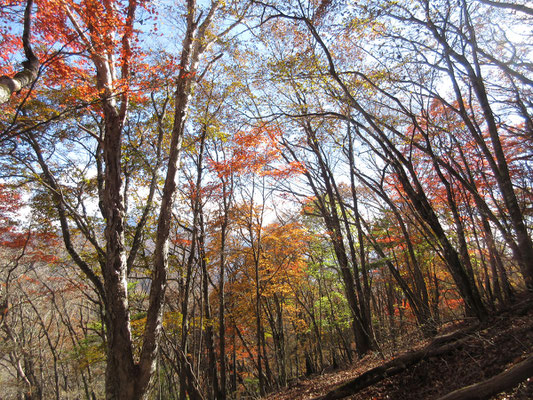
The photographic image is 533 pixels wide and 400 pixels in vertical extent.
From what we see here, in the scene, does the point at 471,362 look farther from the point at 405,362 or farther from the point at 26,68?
the point at 26,68

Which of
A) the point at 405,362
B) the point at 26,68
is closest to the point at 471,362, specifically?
the point at 405,362

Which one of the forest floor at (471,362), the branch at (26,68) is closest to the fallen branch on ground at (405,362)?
the forest floor at (471,362)

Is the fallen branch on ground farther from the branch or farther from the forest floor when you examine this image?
the branch

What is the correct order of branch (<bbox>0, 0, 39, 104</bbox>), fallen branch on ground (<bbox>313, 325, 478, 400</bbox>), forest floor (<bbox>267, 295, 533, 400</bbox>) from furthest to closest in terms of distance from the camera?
fallen branch on ground (<bbox>313, 325, 478, 400</bbox>)
forest floor (<bbox>267, 295, 533, 400</bbox>)
branch (<bbox>0, 0, 39, 104</bbox>)

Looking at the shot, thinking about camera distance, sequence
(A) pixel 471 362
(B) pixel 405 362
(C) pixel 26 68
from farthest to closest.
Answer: (B) pixel 405 362 < (A) pixel 471 362 < (C) pixel 26 68

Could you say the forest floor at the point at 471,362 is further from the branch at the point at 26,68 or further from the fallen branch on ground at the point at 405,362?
the branch at the point at 26,68

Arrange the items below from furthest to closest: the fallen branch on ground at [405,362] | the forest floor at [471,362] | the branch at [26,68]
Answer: the fallen branch on ground at [405,362], the forest floor at [471,362], the branch at [26,68]

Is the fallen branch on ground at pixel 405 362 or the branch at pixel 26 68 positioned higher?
the branch at pixel 26 68

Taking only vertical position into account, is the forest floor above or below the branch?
below

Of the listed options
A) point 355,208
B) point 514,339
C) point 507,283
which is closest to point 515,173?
point 507,283

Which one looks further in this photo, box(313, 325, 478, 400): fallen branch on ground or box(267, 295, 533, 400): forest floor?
box(313, 325, 478, 400): fallen branch on ground

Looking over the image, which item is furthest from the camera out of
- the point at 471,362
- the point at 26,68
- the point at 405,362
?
the point at 405,362

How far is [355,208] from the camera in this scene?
854cm

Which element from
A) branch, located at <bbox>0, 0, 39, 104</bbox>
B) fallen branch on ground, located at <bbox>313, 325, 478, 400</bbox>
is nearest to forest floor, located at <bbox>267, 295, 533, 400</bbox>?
fallen branch on ground, located at <bbox>313, 325, 478, 400</bbox>
